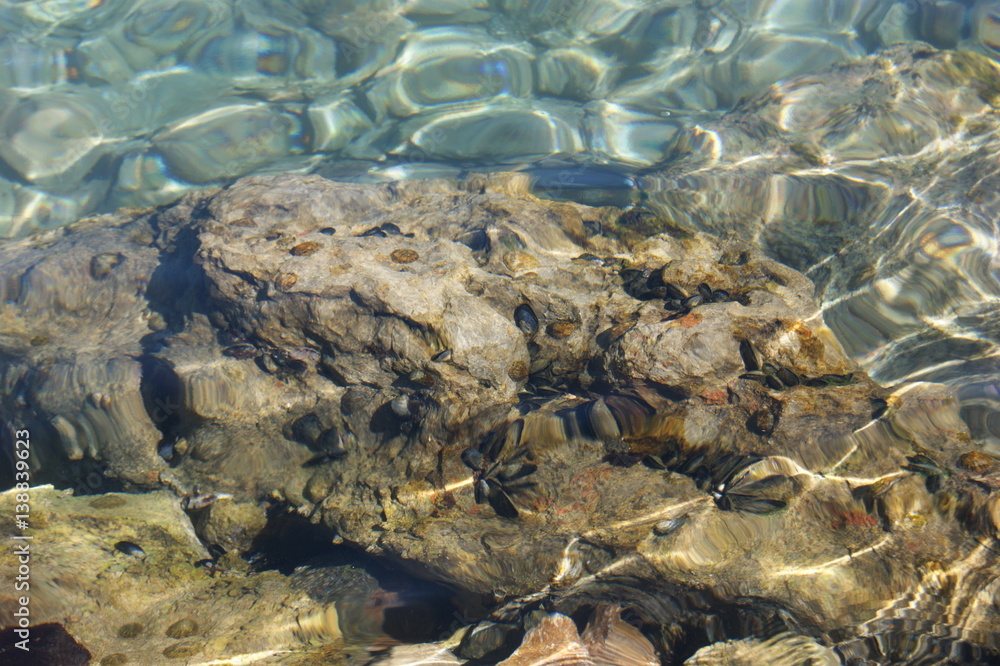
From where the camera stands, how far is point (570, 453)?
3.69 meters

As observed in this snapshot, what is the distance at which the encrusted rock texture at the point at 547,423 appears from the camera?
3.26 m

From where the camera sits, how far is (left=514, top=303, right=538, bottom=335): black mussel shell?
4.26 m

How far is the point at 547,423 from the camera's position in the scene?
3.74m

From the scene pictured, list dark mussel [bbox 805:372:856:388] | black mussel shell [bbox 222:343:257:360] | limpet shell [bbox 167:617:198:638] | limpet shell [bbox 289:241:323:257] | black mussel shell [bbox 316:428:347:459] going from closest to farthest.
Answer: limpet shell [bbox 167:617:198:638] < dark mussel [bbox 805:372:856:388] < black mussel shell [bbox 316:428:347:459] < black mussel shell [bbox 222:343:257:360] < limpet shell [bbox 289:241:323:257]

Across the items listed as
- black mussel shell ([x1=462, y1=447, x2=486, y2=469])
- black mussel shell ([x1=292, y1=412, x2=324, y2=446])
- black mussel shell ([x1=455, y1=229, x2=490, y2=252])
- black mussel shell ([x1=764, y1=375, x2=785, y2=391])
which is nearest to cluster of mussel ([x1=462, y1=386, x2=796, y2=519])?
black mussel shell ([x1=462, y1=447, x2=486, y2=469])

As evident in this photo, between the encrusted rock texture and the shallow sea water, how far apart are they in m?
2.36

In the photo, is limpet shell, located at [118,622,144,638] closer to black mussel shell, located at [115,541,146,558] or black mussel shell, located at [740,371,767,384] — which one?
black mussel shell, located at [115,541,146,558]

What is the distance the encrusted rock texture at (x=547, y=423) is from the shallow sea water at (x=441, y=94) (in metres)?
2.36

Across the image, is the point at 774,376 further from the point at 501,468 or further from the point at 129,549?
the point at 129,549

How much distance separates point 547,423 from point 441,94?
701cm

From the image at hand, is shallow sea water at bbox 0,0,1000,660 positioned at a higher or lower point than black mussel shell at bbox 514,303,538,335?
higher

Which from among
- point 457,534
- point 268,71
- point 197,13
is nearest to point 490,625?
point 457,534

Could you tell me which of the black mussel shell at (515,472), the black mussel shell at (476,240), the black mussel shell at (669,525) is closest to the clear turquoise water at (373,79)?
the black mussel shell at (476,240)

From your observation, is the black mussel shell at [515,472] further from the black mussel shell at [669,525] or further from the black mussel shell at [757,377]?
the black mussel shell at [757,377]
